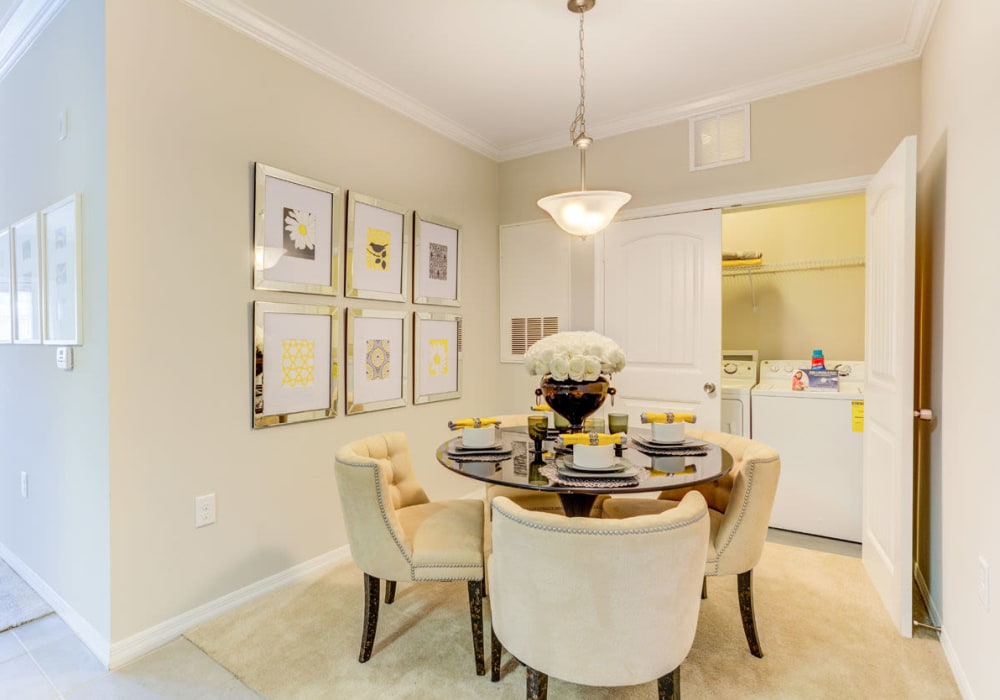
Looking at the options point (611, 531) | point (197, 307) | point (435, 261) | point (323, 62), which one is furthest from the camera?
point (435, 261)

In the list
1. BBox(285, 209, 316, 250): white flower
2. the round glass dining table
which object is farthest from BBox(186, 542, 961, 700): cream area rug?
BBox(285, 209, 316, 250): white flower

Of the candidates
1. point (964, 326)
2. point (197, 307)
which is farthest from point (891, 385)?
point (197, 307)

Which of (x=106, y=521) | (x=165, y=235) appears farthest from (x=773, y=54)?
(x=106, y=521)

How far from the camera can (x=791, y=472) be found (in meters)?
3.15

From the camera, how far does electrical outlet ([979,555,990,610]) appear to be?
1.52 m

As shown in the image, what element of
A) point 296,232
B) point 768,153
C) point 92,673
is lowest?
point 92,673

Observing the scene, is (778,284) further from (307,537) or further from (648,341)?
(307,537)

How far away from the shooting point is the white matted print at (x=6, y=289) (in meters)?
2.50

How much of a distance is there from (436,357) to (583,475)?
1.98 m

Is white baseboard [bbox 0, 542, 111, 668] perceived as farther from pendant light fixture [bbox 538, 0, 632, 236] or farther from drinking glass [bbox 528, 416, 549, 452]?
pendant light fixture [bbox 538, 0, 632, 236]

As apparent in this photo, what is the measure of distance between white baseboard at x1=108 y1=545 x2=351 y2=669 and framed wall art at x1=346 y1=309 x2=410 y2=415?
0.80 meters

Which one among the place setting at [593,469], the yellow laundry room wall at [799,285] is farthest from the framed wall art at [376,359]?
the yellow laundry room wall at [799,285]

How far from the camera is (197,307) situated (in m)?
2.15

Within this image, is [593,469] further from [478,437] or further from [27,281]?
[27,281]
